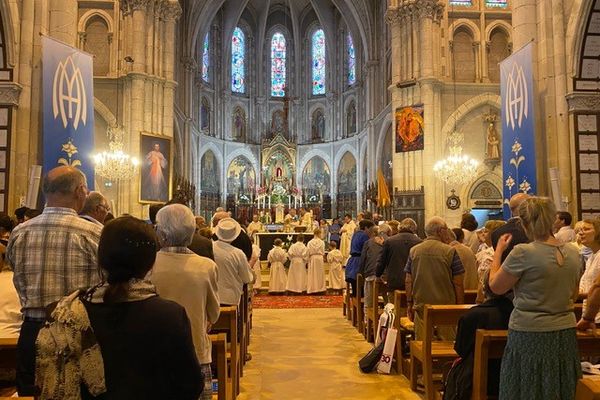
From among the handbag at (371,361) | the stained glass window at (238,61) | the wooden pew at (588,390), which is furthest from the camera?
the stained glass window at (238,61)

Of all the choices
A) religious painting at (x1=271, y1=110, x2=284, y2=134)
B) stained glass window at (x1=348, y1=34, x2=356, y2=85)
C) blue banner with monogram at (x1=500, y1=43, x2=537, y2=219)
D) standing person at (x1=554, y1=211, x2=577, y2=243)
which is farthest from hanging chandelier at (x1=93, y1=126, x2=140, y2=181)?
religious painting at (x1=271, y1=110, x2=284, y2=134)

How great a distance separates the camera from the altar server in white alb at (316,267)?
15.1 metres

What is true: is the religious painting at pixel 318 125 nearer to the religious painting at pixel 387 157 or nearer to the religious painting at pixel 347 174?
the religious painting at pixel 347 174

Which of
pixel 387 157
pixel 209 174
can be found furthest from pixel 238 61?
pixel 387 157

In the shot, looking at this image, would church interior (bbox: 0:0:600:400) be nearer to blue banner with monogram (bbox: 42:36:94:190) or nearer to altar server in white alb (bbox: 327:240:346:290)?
blue banner with monogram (bbox: 42:36:94:190)

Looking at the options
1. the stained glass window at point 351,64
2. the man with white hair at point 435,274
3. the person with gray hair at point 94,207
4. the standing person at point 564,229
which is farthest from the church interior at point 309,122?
the standing person at point 564,229

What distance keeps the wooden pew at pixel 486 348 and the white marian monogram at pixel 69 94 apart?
392 inches

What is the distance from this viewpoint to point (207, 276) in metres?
3.54

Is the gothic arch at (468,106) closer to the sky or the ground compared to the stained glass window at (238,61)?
closer to the ground

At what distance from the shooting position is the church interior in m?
9.54

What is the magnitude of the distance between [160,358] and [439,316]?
12.8 feet

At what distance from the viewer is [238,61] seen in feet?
127

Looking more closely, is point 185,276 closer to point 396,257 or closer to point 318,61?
point 396,257

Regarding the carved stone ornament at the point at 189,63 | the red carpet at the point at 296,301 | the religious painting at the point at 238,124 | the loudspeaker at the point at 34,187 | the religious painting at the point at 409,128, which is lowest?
the red carpet at the point at 296,301
